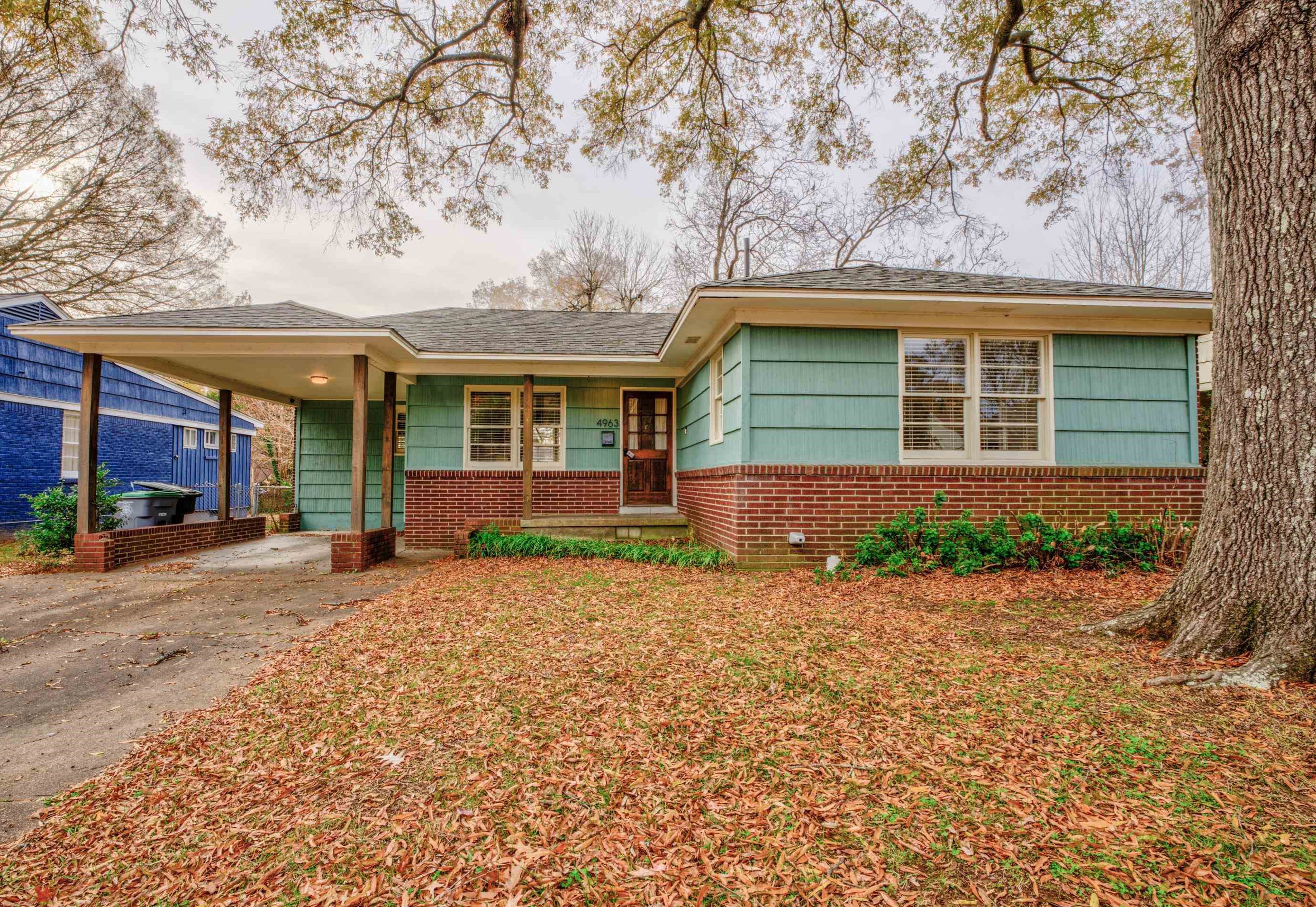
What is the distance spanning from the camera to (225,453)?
30.8 feet

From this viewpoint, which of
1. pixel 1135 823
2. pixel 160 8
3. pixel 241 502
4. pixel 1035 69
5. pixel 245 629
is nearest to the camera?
pixel 1135 823

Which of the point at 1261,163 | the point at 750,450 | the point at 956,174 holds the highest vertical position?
the point at 956,174

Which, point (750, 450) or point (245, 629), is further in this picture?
point (750, 450)

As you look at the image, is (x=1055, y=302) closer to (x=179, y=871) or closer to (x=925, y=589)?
(x=925, y=589)

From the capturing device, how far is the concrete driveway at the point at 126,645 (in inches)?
101

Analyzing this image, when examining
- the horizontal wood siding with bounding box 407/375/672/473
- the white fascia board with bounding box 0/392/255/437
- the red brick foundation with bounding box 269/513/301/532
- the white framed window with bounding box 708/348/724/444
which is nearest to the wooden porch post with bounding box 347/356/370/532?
the horizontal wood siding with bounding box 407/375/672/473

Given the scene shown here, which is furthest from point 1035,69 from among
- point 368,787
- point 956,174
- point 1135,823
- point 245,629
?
point 245,629

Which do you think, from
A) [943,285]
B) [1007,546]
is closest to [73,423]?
[943,285]

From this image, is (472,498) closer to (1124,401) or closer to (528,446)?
(528,446)

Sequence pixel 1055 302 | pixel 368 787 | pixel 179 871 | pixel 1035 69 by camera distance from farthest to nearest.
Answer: pixel 1035 69 < pixel 1055 302 < pixel 368 787 < pixel 179 871

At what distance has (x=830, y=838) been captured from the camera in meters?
1.79

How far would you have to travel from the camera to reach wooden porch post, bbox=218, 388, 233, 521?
930cm

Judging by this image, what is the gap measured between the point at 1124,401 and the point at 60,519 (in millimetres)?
13795

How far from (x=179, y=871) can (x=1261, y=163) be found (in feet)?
19.1
